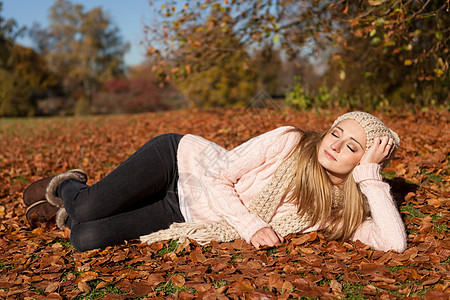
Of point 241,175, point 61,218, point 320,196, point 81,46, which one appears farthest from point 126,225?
point 81,46

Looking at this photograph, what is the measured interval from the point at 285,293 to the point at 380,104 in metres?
7.14

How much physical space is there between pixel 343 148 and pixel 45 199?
2.61 metres

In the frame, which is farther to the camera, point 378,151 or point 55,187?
point 55,187

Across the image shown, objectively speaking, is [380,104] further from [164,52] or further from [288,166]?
[288,166]

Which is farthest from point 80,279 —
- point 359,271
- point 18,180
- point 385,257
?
point 18,180

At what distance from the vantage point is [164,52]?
25.3 ft

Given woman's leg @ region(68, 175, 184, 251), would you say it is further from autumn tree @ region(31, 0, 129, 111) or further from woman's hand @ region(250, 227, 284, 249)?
autumn tree @ region(31, 0, 129, 111)

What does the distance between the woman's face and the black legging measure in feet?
3.96

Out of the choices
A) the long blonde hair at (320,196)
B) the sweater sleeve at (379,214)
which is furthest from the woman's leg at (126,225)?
the sweater sleeve at (379,214)

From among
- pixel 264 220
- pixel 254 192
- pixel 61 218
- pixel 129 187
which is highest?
pixel 129 187

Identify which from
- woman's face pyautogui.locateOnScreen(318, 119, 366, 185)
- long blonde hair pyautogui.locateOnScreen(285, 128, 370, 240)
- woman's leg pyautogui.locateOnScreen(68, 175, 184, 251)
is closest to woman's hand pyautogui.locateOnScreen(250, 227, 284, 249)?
long blonde hair pyautogui.locateOnScreen(285, 128, 370, 240)

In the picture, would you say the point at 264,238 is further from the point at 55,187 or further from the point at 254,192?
the point at 55,187

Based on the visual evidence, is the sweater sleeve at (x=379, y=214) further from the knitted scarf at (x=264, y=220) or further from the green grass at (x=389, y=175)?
the green grass at (x=389, y=175)

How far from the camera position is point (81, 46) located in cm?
3612
